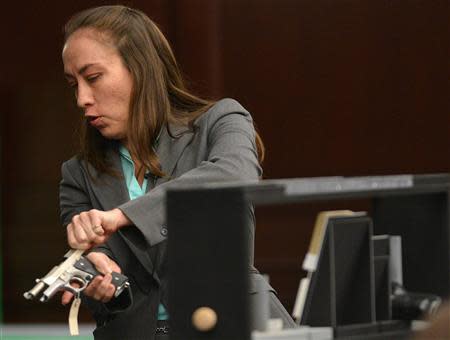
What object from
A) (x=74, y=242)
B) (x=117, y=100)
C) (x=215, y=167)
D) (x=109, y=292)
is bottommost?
(x=109, y=292)

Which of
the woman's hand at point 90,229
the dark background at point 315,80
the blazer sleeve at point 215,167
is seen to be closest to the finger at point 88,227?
the woman's hand at point 90,229

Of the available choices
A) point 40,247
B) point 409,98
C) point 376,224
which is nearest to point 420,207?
point 376,224

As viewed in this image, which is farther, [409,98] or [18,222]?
[18,222]

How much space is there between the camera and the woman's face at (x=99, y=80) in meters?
3.02

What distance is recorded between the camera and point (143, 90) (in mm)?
3102

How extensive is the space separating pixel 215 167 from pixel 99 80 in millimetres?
386

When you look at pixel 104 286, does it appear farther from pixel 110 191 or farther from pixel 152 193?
pixel 110 191

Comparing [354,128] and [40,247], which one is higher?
[354,128]

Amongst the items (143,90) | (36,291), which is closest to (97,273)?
A: (36,291)

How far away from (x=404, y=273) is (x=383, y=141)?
3640 mm

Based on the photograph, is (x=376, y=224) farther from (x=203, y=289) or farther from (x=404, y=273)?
(x=203, y=289)

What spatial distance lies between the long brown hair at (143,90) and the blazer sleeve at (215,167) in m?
0.10

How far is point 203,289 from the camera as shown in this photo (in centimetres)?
204

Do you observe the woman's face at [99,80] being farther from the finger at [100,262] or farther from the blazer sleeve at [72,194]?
Answer: the finger at [100,262]
